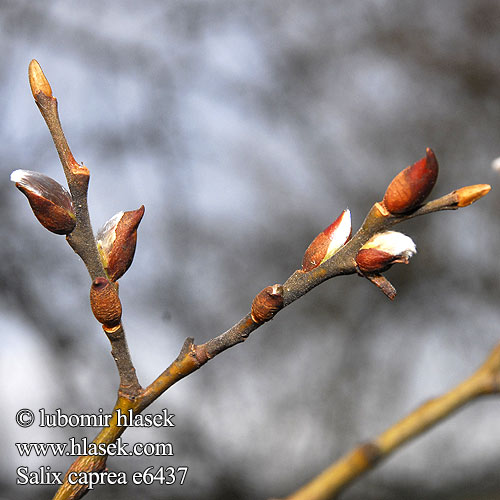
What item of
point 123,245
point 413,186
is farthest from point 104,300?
point 413,186

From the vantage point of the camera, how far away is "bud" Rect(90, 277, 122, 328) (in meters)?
0.25

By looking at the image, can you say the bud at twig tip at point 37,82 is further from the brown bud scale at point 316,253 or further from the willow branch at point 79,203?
the brown bud scale at point 316,253

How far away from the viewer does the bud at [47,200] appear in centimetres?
24

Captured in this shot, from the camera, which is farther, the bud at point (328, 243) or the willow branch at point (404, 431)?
the bud at point (328, 243)

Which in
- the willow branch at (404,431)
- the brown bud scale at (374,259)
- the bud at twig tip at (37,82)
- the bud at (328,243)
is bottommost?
the willow branch at (404,431)

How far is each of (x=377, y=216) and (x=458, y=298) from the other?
1362 mm

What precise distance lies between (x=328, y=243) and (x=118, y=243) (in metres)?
0.10

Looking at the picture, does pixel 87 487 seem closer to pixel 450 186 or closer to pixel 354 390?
pixel 354 390

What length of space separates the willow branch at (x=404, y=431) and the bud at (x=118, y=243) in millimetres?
155

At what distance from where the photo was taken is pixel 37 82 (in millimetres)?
241

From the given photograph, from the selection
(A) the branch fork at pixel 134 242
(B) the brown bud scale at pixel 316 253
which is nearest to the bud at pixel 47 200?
(A) the branch fork at pixel 134 242

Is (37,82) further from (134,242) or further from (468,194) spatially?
(468,194)

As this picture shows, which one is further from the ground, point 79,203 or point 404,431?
point 79,203

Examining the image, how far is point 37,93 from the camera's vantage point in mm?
239
